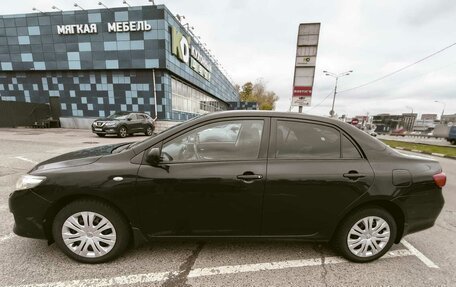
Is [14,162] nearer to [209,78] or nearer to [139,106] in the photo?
[139,106]

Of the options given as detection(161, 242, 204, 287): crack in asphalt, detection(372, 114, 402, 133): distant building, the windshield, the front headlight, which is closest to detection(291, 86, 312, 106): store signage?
detection(161, 242, 204, 287): crack in asphalt

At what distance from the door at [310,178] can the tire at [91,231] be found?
5.08 ft

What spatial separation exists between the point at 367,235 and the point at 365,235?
0.9 inches

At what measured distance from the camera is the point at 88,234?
2.15m

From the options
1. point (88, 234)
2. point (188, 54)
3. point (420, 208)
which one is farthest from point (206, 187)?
point (188, 54)

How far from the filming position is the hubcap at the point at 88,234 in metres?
2.12

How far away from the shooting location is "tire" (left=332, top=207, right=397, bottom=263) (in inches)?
89.4

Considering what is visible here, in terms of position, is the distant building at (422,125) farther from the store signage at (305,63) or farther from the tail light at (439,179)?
the tail light at (439,179)

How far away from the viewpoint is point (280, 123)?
2266mm

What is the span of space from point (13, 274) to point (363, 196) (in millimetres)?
3557

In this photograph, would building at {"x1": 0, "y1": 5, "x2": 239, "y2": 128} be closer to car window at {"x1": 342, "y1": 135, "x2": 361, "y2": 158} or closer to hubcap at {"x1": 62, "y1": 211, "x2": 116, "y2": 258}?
hubcap at {"x1": 62, "y1": 211, "x2": 116, "y2": 258}

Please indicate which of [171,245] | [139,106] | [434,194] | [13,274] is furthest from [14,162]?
[139,106]

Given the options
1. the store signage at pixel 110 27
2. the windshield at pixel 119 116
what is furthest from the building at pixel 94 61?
the windshield at pixel 119 116

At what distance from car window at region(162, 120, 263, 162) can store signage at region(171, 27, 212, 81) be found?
19406 millimetres
